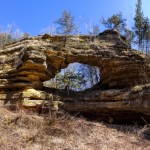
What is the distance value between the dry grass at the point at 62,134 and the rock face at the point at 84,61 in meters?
0.92

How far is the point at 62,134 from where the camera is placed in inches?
466

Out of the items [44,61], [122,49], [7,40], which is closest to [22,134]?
[44,61]

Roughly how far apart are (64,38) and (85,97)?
3819mm

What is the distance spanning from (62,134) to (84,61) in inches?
221

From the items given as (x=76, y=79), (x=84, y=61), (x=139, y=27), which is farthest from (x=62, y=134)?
(x=139, y=27)

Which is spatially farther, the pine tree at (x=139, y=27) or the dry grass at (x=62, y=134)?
the pine tree at (x=139, y=27)

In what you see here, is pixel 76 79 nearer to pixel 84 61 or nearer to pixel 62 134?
pixel 84 61

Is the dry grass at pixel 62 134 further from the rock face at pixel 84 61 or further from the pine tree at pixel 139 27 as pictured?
the pine tree at pixel 139 27

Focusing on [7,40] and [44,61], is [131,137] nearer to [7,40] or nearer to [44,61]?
[44,61]

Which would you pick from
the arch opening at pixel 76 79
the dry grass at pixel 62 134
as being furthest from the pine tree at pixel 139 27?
the dry grass at pixel 62 134

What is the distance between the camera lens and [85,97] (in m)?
14.9

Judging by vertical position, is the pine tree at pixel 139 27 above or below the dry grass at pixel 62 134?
above

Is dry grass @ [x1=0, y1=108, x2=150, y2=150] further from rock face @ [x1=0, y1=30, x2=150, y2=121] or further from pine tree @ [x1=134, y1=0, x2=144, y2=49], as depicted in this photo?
pine tree @ [x1=134, y1=0, x2=144, y2=49]

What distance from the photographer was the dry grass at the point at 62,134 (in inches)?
420
